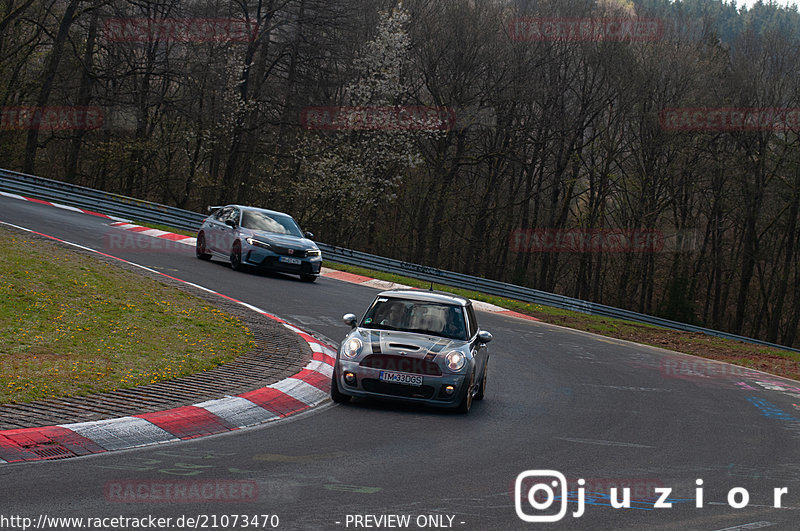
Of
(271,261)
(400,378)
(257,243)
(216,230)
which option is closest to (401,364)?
(400,378)

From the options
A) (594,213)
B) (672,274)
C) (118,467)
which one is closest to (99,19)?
(594,213)

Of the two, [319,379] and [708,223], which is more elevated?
[708,223]

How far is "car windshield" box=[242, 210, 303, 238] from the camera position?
75.8 ft

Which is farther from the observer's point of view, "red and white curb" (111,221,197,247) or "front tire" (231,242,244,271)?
"red and white curb" (111,221,197,247)

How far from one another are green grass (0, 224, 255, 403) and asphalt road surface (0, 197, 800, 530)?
2052 mm

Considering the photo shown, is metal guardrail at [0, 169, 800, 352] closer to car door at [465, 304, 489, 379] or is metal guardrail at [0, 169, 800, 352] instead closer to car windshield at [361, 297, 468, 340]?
car door at [465, 304, 489, 379]

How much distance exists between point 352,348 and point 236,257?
12653 millimetres

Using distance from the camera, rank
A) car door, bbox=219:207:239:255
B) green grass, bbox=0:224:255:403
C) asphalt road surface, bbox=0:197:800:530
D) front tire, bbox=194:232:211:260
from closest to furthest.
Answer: asphalt road surface, bbox=0:197:800:530 → green grass, bbox=0:224:255:403 → car door, bbox=219:207:239:255 → front tire, bbox=194:232:211:260

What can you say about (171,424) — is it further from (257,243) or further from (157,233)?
(157,233)

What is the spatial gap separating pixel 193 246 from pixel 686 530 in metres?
22.8

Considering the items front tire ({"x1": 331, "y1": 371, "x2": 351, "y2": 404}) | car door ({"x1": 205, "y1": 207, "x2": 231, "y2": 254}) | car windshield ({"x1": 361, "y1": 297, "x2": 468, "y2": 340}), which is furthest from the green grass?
car door ({"x1": 205, "y1": 207, "x2": 231, "y2": 254})

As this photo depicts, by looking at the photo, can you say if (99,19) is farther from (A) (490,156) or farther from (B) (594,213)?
(B) (594,213)

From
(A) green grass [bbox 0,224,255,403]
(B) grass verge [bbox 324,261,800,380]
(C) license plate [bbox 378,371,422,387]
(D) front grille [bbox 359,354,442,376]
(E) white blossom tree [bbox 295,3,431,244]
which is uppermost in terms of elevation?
(E) white blossom tree [bbox 295,3,431,244]

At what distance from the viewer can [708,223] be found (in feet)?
165
